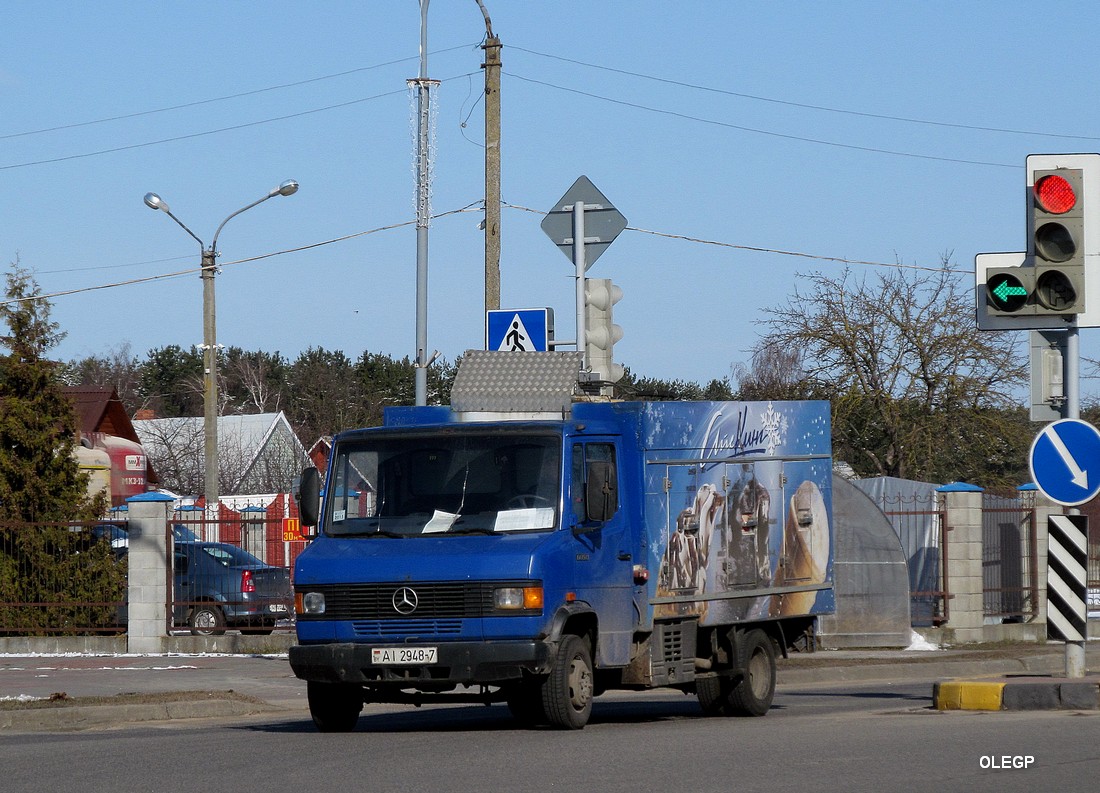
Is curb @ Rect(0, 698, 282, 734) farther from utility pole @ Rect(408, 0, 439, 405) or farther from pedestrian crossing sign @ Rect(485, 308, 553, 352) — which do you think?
utility pole @ Rect(408, 0, 439, 405)

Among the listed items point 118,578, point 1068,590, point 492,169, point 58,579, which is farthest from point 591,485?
point 58,579

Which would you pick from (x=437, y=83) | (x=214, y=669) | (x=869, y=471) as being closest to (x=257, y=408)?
(x=869, y=471)

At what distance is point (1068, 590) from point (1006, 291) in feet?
8.15

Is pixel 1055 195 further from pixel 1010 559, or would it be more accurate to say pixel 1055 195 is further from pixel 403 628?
pixel 1010 559

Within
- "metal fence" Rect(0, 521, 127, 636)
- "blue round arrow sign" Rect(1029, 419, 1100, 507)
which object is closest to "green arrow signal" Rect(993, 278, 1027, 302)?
"blue round arrow sign" Rect(1029, 419, 1100, 507)

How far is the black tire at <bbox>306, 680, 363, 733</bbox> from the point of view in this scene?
12.3 meters

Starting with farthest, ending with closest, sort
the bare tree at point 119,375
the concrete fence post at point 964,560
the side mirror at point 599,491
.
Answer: the bare tree at point 119,375 → the concrete fence post at point 964,560 → the side mirror at point 599,491

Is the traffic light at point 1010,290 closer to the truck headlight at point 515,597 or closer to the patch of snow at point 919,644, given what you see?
the truck headlight at point 515,597

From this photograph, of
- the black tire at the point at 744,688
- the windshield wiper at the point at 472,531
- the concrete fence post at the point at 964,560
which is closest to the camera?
the windshield wiper at the point at 472,531

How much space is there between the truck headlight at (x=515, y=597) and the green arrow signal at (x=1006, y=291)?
4.51 metres

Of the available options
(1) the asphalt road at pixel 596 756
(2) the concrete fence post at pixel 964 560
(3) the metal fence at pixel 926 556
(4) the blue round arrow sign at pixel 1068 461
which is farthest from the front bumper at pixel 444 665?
(2) the concrete fence post at pixel 964 560

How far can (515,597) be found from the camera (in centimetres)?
1151

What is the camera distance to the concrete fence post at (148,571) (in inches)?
894

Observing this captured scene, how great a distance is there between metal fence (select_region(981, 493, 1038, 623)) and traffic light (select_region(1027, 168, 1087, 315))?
12.9 m
